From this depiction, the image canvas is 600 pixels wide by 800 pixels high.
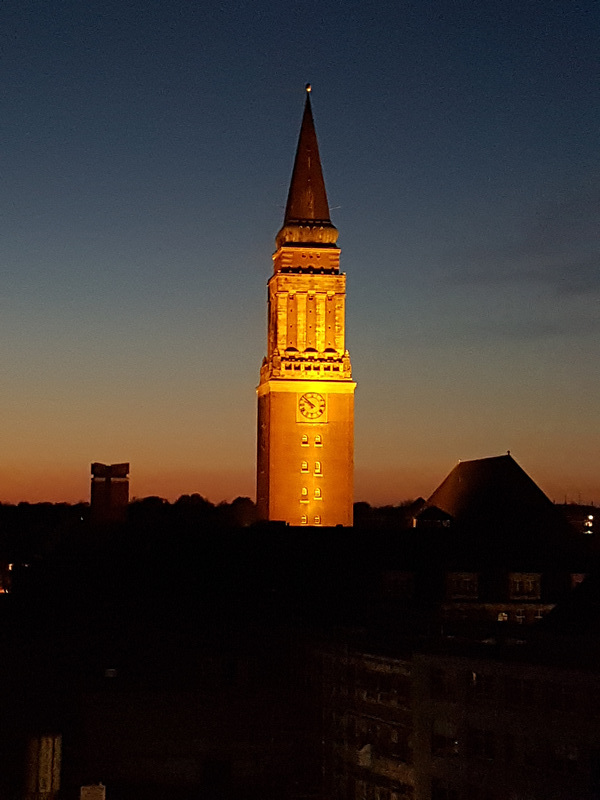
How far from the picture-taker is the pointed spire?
13225 cm

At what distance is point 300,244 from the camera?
132 meters

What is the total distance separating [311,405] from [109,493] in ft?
116

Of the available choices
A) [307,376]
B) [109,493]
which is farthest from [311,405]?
[109,493]

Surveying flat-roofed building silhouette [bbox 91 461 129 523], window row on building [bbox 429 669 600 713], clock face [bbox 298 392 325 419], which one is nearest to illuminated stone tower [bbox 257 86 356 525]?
clock face [bbox 298 392 325 419]

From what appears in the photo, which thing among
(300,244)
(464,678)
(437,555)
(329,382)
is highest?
(300,244)

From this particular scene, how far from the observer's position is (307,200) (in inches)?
5241

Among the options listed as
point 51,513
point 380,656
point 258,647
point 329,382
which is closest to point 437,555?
point 258,647

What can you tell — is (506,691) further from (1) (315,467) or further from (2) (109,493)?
(1) (315,467)

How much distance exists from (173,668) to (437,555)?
2665cm

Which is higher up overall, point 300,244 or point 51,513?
point 300,244

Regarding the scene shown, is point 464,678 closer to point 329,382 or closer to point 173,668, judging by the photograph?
point 173,668

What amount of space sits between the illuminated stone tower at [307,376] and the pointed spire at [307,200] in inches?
3.4

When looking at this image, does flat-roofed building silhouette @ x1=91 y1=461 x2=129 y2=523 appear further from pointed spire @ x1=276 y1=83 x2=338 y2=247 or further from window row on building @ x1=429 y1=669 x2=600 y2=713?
window row on building @ x1=429 y1=669 x2=600 y2=713

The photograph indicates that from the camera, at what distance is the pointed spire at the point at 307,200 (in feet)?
434
